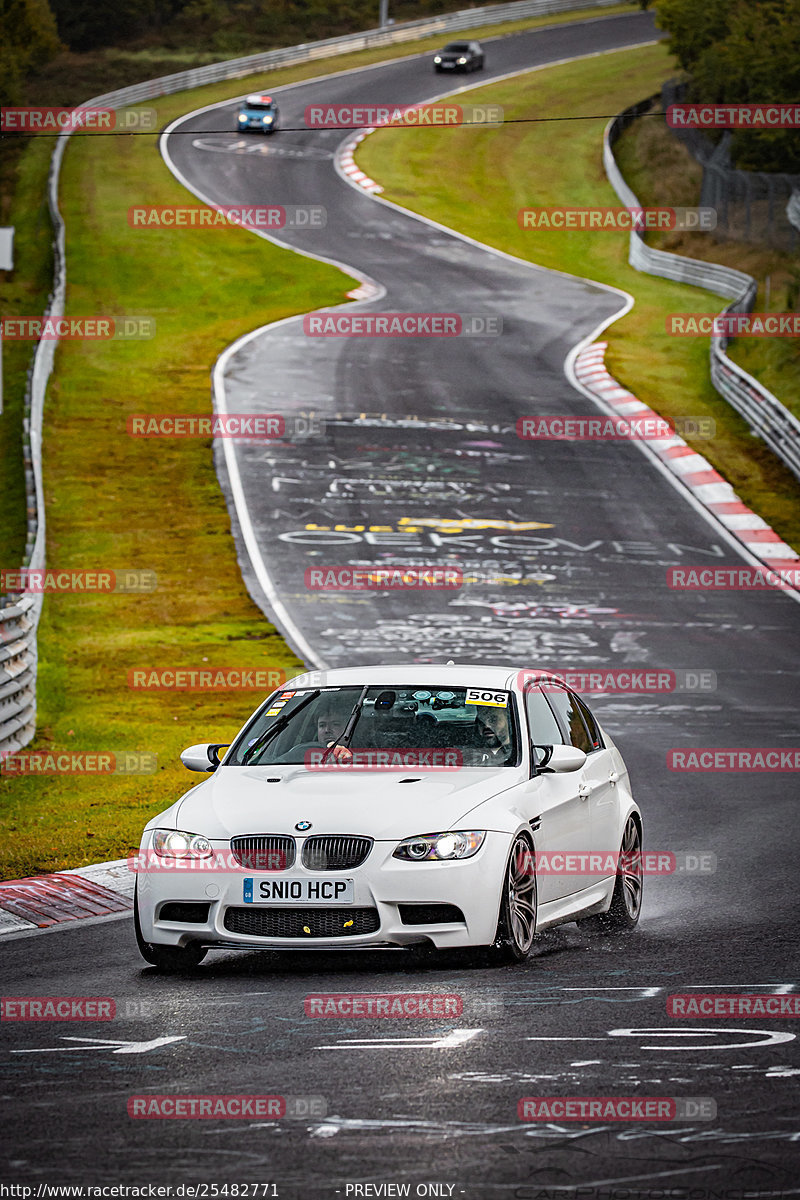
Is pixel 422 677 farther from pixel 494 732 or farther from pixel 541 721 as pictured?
pixel 541 721

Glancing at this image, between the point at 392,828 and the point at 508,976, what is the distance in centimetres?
89

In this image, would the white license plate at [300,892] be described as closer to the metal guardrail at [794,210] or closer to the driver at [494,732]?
the driver at [494,732]

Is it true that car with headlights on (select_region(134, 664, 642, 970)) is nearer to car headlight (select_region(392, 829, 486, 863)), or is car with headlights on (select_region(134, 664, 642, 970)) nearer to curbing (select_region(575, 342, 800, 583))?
car headlight (select_region(392, 829, 486, 863))

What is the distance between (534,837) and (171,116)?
67.2 meters

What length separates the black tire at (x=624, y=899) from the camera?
9.70 m

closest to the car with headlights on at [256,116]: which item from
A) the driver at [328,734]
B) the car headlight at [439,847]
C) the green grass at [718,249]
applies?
the green grass at [718,249]

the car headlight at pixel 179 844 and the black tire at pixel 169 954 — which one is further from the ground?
the car headlight at pixel 179 844

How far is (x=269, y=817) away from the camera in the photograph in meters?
8.34

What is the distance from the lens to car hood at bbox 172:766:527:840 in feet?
27.0

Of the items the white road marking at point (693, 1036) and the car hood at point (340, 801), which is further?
the car hood at point (340, 801)

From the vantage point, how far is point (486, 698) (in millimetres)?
9414

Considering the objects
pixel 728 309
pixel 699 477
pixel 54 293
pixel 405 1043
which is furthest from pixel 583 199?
pixel 405 1043

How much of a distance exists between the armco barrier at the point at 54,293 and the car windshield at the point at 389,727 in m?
6.55

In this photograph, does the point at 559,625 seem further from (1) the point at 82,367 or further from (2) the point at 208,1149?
(1) the point at 82,367
